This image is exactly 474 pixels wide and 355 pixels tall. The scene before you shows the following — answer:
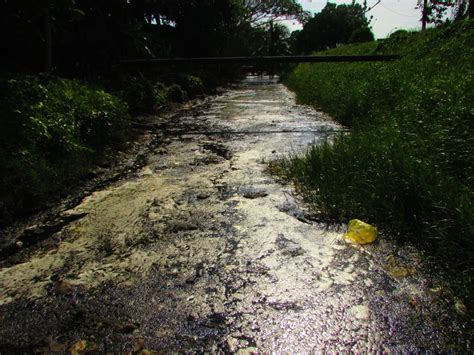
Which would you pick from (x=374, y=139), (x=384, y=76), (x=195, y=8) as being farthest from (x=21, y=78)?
(x=195, y=8)

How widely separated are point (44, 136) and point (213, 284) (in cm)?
268

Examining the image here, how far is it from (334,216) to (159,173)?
2.24 m

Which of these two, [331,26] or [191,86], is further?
[331,26]

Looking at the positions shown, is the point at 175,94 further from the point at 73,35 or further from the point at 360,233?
the point at 360,233

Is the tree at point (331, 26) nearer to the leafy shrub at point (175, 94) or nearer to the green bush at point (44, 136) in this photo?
the leafy shrub at point (175, 94)

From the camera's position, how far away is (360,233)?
256 centimetres

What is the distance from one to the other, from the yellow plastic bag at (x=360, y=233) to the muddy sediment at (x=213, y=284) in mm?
68

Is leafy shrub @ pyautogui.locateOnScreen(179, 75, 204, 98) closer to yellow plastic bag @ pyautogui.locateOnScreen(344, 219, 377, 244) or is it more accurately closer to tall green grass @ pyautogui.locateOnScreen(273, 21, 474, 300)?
tall green grass @ pyautogui.locateOnScreen(273, 21, 474, 300)

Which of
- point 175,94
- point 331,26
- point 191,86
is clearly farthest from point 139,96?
point 331,26

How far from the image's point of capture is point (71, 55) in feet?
25.6

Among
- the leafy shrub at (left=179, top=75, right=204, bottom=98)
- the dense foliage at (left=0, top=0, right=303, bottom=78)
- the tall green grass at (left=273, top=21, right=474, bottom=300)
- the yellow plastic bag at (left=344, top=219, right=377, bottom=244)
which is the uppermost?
the dense foliage at (left=0, top=0, right=303, bottom=78)

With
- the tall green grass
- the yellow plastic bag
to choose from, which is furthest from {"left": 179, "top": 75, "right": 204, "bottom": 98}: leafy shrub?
the yellow plastic bag

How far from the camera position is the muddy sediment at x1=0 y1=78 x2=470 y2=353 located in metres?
1.70

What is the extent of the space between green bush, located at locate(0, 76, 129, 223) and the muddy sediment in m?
0.47
